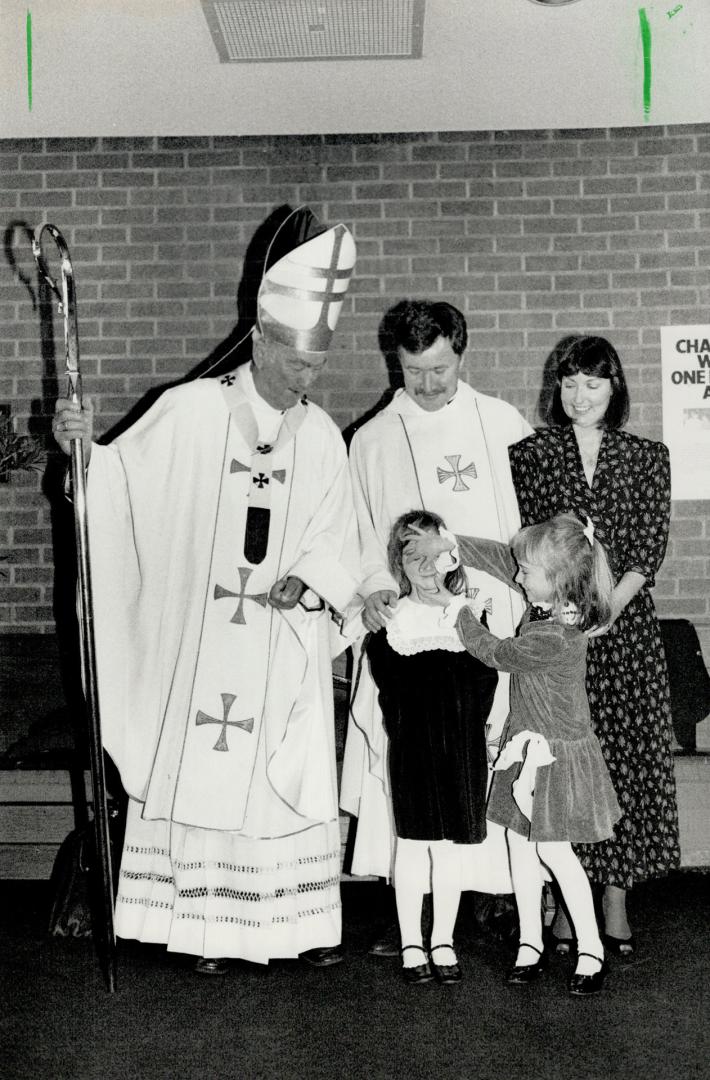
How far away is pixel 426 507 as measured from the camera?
335 cm

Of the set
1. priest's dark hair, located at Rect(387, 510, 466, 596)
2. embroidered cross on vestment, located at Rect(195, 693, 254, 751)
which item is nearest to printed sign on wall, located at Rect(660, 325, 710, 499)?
priest's dark hair, located at Rect(387, 510, 466, 596)

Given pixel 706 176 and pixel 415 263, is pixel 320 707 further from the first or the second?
pixel 706 176

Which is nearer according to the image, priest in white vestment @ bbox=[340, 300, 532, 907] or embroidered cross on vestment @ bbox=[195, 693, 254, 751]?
embroidered cross on vestment @ bbox=[195, 693, 254, 751]

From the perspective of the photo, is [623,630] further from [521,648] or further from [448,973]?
[448,973]

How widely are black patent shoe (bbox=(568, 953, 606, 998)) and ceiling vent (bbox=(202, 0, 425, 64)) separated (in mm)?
3093

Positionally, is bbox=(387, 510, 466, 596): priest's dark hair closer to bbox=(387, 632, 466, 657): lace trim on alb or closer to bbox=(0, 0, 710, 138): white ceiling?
bbox=(387, 632, 466, 657): lace trim on alb

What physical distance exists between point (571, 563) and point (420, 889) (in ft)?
3.12

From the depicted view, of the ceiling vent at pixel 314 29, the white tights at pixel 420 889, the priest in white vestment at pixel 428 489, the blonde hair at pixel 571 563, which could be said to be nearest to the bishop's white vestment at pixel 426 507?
the priest in white vestment at pixel 428 489

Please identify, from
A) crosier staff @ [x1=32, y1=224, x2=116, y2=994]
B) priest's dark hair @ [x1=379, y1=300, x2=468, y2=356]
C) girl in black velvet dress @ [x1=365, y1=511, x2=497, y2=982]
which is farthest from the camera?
priest's dark hair @ [x1=379, y1=300, x2=468, y2=356]

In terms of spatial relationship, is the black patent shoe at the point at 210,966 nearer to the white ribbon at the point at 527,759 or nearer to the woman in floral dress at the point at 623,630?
the white ribbon at the point at 527,759

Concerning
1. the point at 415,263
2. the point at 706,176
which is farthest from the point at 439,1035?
the point at 706,176

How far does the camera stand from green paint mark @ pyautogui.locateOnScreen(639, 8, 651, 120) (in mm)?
4023

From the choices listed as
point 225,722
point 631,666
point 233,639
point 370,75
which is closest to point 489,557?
point 631,666

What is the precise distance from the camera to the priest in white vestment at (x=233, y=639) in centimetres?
305
